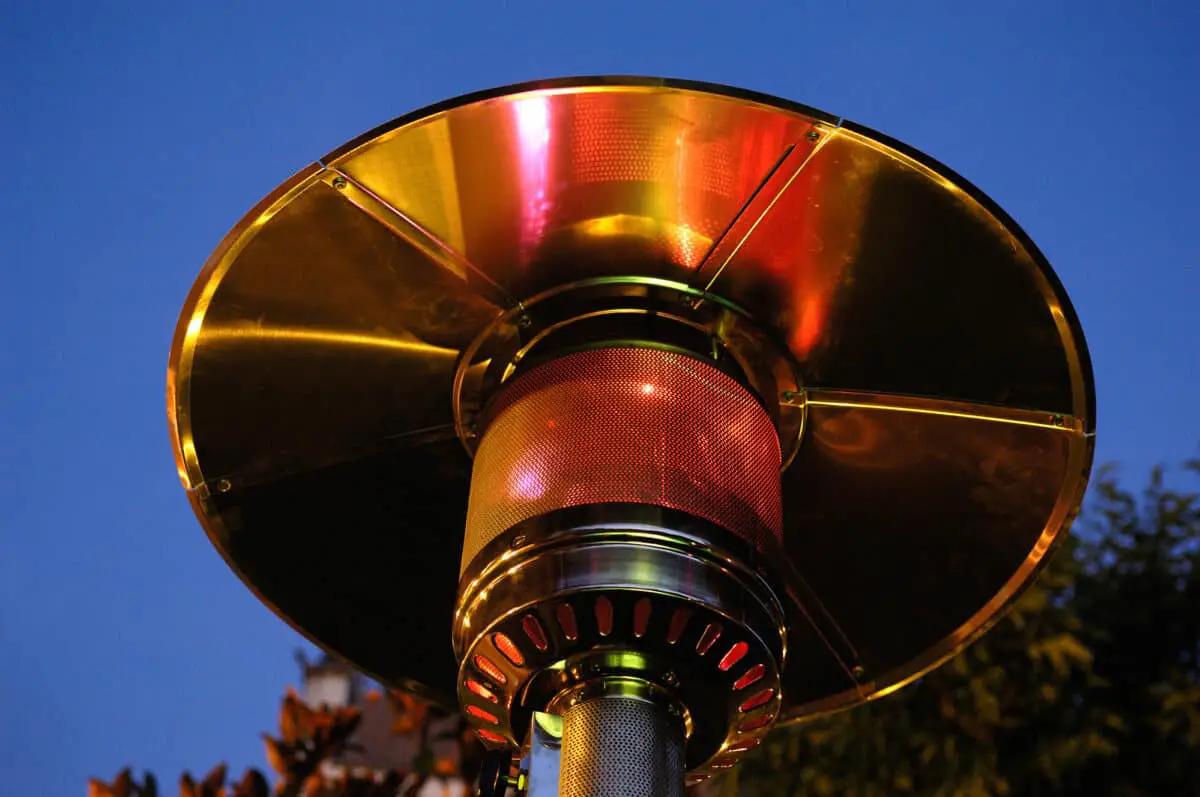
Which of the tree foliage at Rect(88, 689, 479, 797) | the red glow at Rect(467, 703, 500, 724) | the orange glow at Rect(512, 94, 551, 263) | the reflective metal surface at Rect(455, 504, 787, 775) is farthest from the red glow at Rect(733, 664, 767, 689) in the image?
the tree foliage at Rect(88, 689, 479, 797)

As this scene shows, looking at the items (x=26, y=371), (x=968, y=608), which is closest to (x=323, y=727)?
(x=968, y=608)

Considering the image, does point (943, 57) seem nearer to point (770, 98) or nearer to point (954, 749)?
point (954, 749)

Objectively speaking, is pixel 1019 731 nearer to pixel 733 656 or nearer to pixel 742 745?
pixel 742 745

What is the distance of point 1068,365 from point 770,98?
14.4 inches

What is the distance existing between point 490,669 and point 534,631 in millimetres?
63

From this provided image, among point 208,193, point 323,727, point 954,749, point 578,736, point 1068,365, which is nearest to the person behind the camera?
point 578,736

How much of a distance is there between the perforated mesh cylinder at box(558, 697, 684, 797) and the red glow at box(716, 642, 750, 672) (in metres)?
0.06

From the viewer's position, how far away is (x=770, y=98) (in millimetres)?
1086

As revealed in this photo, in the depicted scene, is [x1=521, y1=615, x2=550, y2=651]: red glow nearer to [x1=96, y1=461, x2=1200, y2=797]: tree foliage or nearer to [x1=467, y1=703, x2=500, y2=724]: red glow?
[x1=467, y1=703, x2=500, y2=724]: red glow

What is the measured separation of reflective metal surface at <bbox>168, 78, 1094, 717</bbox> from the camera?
3.64 ft

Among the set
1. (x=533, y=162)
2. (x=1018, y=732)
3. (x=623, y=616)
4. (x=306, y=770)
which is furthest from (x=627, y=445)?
(x=1018, y=732)

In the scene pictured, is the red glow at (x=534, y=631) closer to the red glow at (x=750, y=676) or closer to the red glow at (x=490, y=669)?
the red glow at (x=490, y=669)

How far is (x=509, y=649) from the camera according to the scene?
3.51 ft

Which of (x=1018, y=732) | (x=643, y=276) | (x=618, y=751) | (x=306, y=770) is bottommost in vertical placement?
(x=618, y=751)
